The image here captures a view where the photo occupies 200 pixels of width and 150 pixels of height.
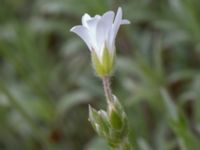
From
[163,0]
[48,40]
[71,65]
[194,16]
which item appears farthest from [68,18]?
[194,16]

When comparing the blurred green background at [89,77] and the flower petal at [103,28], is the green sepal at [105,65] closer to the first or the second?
the flower petal at [103,28]

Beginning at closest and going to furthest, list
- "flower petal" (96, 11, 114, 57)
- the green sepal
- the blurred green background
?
"flower petal" (96, 11, 114, 57) → the green sepal → the blurred green background

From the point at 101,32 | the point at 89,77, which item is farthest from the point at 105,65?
the point at 89,77

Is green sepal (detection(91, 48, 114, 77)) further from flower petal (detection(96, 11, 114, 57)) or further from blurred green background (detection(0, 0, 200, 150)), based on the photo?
blurred green background (detection(0, 0, 200, 150))

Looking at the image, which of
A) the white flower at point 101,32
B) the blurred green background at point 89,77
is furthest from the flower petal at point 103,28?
the blurred green background at point 89,77

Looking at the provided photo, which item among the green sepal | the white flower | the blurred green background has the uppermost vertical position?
the blurred green background

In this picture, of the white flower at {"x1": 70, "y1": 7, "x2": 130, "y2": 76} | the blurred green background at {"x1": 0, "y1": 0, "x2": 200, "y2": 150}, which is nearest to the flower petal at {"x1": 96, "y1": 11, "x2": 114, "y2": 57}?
the white flower at {"x1": 70, "y1": 7, "x2": 130, "y2": 76}

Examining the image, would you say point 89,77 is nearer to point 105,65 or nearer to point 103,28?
point 105,65
